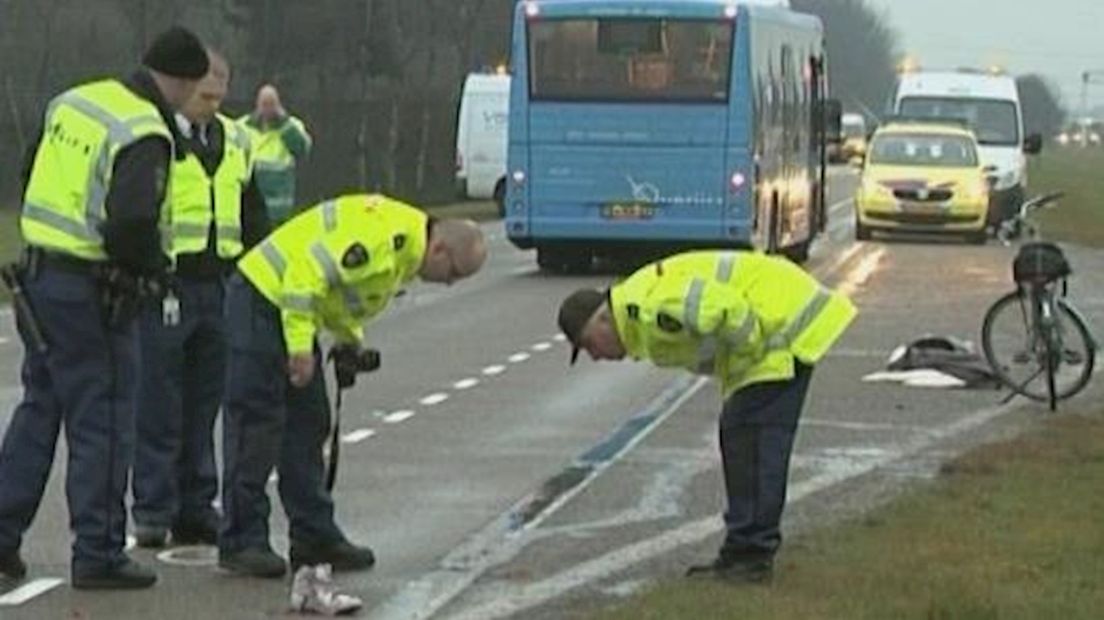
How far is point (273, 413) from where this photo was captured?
9.84 metres

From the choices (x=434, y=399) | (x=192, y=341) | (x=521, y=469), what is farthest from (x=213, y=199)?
(x=434, y=399)

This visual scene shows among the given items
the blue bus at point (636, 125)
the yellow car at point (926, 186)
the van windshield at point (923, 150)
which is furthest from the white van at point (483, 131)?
the blue bus at point (636, 125)

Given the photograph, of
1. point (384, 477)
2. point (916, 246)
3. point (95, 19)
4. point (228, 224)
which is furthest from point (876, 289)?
point (95, 19)

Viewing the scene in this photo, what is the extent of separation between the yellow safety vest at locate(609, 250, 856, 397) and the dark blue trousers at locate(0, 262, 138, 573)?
5.97 feet

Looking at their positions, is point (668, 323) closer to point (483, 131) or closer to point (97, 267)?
point (97, 267)

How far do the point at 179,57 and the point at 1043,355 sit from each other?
26.9 feet

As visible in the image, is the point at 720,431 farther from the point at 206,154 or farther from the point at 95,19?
the point at 95,19

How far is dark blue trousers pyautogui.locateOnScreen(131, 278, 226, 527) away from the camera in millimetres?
10742

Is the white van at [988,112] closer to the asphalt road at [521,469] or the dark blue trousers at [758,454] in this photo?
the asphalt road at [521,469]

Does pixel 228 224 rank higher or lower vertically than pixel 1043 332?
higher

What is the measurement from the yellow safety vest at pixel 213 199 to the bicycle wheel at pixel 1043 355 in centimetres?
704

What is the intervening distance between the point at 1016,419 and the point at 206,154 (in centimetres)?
666

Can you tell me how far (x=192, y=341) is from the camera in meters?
10.9

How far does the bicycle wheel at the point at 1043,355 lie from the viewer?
661 inches
